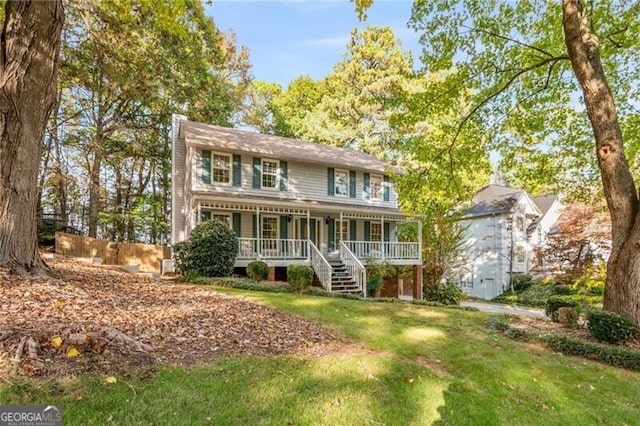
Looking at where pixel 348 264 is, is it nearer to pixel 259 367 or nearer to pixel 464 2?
pixel 464 2

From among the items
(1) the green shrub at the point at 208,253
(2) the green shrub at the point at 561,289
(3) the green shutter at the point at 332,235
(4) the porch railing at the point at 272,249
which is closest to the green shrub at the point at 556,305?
(4) the porch railing at the point at 272,249

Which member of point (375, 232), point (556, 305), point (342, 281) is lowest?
point (342, 281)

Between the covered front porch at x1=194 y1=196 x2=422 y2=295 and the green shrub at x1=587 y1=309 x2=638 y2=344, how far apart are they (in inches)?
297

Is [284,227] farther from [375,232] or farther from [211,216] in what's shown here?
[375,232]

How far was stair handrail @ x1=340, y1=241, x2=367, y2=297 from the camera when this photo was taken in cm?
1340

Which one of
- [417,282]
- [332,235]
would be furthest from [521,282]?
[332,235]

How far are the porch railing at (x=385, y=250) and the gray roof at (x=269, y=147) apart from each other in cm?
349

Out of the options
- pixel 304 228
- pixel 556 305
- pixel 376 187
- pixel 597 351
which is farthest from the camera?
pixel 376 187

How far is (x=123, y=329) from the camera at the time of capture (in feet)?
14.8

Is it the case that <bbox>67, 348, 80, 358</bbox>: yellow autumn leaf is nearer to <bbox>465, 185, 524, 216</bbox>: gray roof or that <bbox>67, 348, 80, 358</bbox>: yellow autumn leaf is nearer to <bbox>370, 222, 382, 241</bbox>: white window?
<bbox>370, 222, 382, 241</bbox>: white window

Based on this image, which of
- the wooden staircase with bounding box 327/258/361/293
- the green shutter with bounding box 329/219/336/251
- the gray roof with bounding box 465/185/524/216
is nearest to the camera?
the wooden staircase with bounding box 327/258/361/293

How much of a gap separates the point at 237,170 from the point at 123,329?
11.2 meters

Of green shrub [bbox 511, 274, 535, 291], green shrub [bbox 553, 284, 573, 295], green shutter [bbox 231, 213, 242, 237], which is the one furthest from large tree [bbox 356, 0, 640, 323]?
green shrub [bbox 511, 274, 535, 291]

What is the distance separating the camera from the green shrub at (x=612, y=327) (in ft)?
20.9
